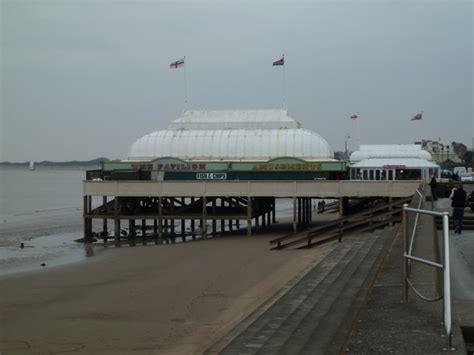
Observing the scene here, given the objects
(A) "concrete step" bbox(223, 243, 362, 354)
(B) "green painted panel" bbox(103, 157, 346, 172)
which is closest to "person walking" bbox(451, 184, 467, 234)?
(A) "concrete step" bbox(223, 243, 362, 354)

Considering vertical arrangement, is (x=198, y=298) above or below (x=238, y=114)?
below

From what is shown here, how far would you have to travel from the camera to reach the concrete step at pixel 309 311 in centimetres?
880

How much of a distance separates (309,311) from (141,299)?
6.88 metres

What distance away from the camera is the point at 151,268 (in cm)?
2384

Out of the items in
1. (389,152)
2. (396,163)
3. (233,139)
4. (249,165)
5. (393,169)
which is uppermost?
(233,139)

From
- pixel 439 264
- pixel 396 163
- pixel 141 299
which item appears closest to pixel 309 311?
pixel 439 264

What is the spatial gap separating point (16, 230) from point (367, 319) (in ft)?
141

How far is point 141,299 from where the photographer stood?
54.6ft

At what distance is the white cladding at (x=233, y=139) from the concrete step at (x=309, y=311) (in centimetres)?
2389

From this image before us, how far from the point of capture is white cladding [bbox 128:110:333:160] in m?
41.9

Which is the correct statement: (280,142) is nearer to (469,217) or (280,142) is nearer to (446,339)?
(469,217)

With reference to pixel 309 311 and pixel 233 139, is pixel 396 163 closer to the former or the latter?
pixel 233 139


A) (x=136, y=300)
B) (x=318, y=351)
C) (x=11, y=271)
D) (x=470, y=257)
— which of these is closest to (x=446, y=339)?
(x=318, y=351)

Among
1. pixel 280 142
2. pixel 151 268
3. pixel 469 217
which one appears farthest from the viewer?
pixel 280 142
